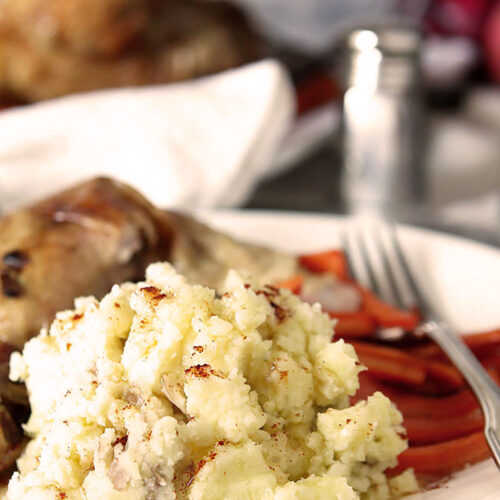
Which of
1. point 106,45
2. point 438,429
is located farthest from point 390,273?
point 106,45

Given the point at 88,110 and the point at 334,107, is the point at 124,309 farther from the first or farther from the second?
the point at 334,107

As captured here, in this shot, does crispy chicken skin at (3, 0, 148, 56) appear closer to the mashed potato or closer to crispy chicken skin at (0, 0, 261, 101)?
crispy chicken skin at (0, 0, 261, 101)

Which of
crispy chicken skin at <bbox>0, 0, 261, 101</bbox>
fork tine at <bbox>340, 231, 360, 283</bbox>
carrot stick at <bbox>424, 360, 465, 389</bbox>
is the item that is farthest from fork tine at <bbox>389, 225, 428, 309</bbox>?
crispy chicken skin at <bbox>0, 0, 261, 101</bbox>

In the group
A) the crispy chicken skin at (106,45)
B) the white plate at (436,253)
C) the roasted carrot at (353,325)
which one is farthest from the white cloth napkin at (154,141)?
the roasted carrot at (353,325)

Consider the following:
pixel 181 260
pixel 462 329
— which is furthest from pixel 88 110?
pixel 462 329

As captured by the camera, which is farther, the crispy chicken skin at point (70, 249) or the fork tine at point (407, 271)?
the fork tine at point (407, 271)

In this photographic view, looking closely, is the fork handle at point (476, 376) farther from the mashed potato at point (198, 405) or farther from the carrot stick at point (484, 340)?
the mashed potato at point (198, 405)
